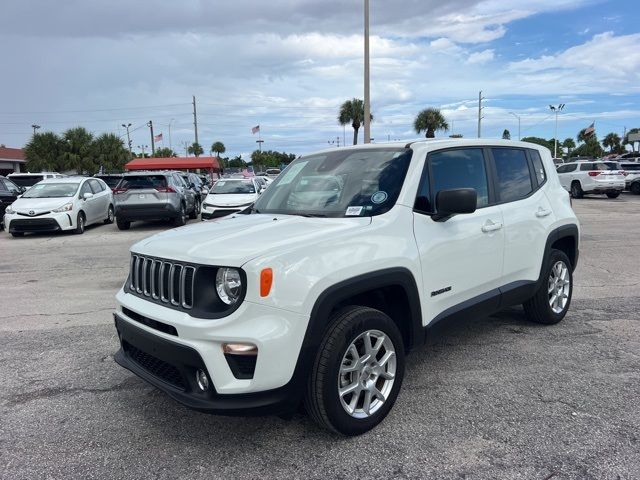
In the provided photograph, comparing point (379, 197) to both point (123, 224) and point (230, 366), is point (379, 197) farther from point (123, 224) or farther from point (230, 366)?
point (123, 224)

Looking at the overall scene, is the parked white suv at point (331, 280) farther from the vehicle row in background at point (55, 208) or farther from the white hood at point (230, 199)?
the vehicle row in background at point (55, 208)

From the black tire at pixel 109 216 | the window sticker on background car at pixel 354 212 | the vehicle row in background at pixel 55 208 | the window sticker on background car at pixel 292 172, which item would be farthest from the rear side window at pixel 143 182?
the window sticker on background car at pixel 354 212

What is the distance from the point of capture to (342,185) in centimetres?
391

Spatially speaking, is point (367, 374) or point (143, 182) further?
point (143, 182)

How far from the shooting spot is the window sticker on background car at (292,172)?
15.0 feet

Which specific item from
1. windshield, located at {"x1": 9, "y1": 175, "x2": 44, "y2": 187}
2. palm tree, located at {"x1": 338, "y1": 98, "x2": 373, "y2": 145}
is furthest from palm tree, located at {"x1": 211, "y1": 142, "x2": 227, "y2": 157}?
windshield, located at {"x1": 9, "y1": 175, "x2": 44, "y2": 187}

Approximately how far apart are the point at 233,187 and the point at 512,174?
12278 mm

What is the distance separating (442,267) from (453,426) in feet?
3.49

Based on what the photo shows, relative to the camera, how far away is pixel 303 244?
9.68 ft

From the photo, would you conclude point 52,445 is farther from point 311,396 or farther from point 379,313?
point 379,313

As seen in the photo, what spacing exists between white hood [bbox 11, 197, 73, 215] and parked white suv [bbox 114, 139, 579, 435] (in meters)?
11.0

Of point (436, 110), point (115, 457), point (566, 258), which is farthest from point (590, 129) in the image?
point (115, 457)

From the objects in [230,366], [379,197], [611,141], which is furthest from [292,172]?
[611,141]

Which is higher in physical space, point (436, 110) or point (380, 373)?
point (436, 110)
